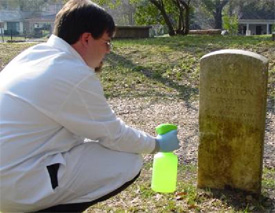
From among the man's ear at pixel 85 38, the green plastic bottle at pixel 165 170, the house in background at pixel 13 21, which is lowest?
the house in background at pixel 13 21

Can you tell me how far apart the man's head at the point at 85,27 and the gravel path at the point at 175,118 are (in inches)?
112

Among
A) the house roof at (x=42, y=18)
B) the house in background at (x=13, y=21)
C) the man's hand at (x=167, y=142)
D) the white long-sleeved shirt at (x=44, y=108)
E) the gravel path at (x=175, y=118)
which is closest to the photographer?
the white long-sleeved shirt at (x=44, y=108)

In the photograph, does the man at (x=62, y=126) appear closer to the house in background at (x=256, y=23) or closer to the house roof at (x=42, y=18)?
the house in background at (x=256, y=23)

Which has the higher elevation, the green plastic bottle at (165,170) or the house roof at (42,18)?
the green plastic bottle at (165,170)

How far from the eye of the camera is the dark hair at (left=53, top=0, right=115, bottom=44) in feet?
8.46

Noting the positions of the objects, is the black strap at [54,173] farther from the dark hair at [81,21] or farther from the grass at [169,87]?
the grass at [169,87]

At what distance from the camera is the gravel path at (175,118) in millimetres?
5613

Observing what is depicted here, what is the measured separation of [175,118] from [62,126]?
15.7 ft

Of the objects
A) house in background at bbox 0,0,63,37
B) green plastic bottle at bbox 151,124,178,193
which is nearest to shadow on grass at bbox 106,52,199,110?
green plastic bottle at bbox 151,124,178,193

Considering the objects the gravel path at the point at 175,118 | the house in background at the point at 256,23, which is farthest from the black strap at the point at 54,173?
the house in background at the point at 256,23

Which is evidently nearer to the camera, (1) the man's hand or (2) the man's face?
(2) the man's face

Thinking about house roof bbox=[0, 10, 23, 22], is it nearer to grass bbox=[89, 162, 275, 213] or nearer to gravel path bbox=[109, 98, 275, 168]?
gravel path bbox=[109, 98, 275, 168]

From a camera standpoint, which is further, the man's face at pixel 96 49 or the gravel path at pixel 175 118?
the gravel path at pixel 175 118

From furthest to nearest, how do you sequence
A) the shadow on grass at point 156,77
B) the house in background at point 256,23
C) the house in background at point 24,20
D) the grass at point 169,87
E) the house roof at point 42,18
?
the house roof at point 42,18, the house in background at point 24,20, the house in background at point 256,23, the shadow on grass at point 156,77, the grass at point 169,87
